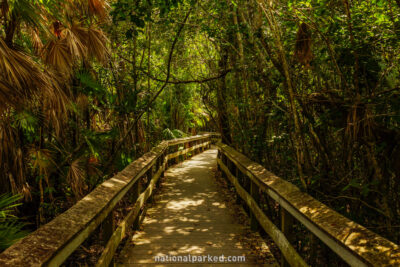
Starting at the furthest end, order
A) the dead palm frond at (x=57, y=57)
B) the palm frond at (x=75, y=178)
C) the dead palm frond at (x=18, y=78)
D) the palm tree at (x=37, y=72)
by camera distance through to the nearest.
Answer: the palm frond at (x=75, y=178), the dead palm frond at (x=57, y=57), the palm tree at (x=37, y=72), the dead palm frond at (x=18, y=78)

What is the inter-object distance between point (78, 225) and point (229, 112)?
7.55m

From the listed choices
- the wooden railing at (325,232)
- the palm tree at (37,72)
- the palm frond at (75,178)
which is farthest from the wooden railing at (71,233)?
the wooden railing at (325,232)

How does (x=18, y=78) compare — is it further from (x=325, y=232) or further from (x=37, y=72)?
(x=325, y=232)

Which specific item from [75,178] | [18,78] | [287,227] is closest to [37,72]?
[18,78]

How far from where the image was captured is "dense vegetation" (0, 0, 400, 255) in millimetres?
3271

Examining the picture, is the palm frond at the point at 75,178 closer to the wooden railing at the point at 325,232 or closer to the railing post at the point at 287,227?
the wooden railing at the point at 325,232

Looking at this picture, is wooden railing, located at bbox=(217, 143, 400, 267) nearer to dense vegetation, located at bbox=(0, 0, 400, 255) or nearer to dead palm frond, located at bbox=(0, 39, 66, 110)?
dense vegetation, located at bbox=(0, 0, 400, 255)

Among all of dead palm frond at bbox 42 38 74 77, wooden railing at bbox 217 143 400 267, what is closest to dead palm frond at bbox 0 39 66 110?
dead palm frond at bbox 42 38 74 77

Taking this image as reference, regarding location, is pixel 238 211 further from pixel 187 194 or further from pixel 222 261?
pixel 222 261

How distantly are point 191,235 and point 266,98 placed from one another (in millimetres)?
2536

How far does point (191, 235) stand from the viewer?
480cm

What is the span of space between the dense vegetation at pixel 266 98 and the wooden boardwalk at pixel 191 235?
1189 mm

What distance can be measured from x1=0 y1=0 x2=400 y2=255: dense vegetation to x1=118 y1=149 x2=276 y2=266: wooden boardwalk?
1.19 m

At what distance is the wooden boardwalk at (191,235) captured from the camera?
12.8 feet
